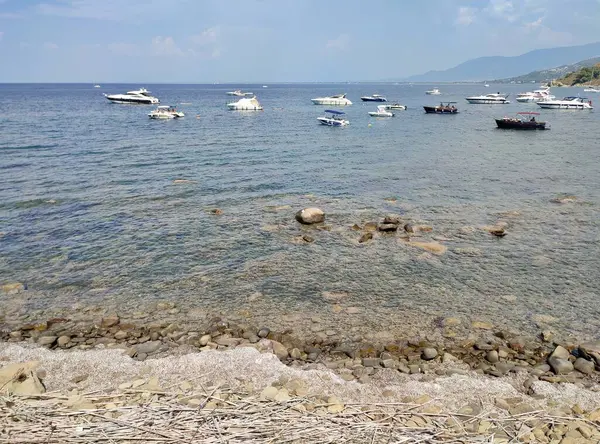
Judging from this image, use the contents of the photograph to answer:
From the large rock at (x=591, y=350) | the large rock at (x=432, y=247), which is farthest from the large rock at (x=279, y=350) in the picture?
the large rock at (x=432, y=247)

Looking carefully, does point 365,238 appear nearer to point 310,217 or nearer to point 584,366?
point 310,217

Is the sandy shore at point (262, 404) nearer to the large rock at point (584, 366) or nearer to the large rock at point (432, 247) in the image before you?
the large rock at point (584, 366)

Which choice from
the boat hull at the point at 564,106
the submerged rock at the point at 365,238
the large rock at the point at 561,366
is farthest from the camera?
the boat hull at the point at 564,106

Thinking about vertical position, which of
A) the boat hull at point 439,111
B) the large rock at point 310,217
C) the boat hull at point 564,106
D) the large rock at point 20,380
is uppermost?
the boat hull at point 564,106

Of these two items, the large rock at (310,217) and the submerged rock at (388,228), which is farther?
the large rock at (310,217)

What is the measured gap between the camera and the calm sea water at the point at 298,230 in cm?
1563

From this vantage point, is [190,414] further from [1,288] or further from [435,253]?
[435,253]

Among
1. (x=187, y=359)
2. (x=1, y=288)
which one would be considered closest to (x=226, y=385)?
(x=187, y=359)

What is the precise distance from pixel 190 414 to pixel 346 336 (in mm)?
6097

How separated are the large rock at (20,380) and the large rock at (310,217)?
1493 cm

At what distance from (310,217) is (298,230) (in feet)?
4.00

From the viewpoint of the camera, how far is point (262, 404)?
29.7 ft

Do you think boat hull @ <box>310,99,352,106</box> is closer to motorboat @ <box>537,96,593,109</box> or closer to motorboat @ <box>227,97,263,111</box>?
motorboat @ <box>227,97,263,111</box>

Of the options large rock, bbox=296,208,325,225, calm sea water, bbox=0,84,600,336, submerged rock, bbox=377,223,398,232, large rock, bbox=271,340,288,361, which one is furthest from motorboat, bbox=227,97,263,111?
large rock, bbox=271,340,288,361
